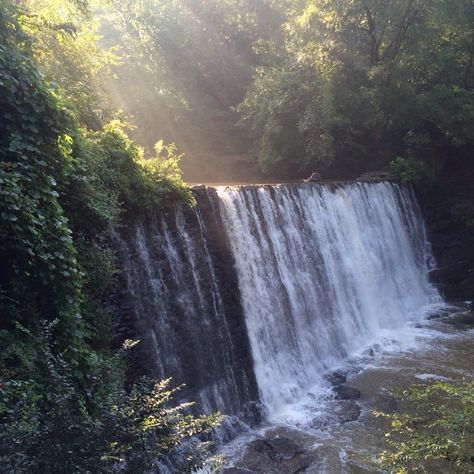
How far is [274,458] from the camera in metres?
8.02

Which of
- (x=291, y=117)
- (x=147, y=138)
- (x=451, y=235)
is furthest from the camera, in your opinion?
(x=147, y=138)

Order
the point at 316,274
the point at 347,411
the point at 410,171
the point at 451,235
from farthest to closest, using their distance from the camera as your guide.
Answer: the point at 410,171, the point at 451,235, the point at 316,274, the point at 347,411

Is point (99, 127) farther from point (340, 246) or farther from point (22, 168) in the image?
point (340, 246)

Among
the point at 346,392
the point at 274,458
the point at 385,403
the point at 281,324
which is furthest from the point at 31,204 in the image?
the point at 385,403

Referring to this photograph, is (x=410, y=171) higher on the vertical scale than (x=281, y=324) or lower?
higher

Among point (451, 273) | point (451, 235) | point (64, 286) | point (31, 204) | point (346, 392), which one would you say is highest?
point (31, 204)

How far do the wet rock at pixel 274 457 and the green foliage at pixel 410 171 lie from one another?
1294cm

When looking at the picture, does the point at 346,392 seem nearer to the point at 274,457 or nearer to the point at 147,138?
the point at 274,457

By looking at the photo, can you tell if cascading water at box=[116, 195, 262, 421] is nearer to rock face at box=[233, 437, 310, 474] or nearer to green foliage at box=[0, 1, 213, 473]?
green foliage at box=[0, 1, 213, 473]

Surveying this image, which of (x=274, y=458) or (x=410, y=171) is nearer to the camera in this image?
(x=274, y=458)

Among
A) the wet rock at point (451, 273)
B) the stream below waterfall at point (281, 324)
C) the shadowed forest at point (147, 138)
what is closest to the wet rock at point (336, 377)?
the stream below waterfall at point (281, 324)

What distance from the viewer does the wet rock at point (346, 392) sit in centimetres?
1013

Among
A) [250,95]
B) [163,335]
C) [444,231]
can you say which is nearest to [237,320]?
[163,335]

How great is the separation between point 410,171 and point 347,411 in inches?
466
